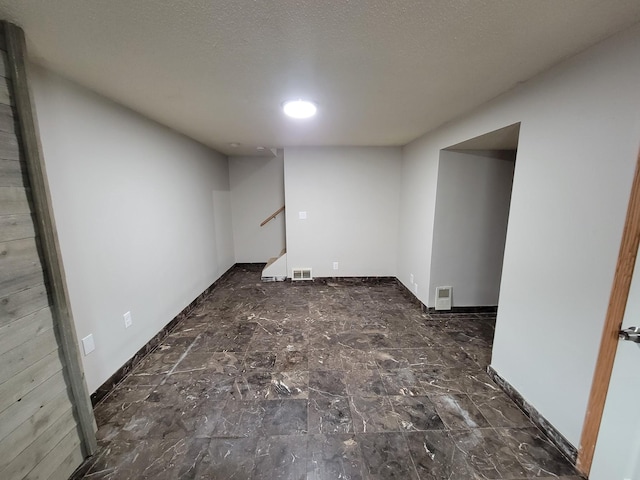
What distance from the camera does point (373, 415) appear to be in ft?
5.29

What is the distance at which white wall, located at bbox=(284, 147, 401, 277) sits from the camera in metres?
3.87

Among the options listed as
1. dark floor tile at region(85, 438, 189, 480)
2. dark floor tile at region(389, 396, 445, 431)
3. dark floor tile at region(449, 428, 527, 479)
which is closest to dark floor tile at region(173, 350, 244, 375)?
dark floor tile at region(85, 438, 189, 480)

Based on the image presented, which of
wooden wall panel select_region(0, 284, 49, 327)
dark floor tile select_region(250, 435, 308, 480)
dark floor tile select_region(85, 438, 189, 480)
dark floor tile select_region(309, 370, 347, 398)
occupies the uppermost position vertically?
wooden wall panel select_region(0, 284, 49, 327)

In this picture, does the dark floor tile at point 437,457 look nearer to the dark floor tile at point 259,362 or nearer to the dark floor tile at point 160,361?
the dark floor tile at point 259,362

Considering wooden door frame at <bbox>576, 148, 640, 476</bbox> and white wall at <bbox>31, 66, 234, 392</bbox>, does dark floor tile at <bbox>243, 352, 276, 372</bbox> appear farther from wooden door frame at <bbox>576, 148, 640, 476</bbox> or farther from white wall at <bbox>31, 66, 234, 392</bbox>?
wooden door frame at <bbox>576, 148, 640, 476</bbox>

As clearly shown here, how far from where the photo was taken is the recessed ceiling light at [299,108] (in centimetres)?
194

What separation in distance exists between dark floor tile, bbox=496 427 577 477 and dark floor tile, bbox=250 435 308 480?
46.3 inches

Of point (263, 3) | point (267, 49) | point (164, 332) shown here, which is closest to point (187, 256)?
point (164, 332)

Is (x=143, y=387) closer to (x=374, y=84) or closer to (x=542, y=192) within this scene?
(x=374, y=84)

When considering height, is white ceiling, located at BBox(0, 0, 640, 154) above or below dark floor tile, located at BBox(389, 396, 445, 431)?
above

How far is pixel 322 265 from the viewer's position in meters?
4.19

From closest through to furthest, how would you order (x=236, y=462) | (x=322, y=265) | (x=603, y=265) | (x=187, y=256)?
(x=603, y=265)
(x=236, y=462)
(x=187, y=256)
(x=322, y=265)

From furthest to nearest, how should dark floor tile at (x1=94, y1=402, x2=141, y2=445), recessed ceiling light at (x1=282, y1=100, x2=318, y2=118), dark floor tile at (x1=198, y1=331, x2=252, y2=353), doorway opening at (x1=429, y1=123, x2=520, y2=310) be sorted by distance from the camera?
doorway opening at (x1=429, y1=123, x2=520, y2=310) → dark floor tile at (x1=198, y1=331, x2=252, y2=353) → recessed ceiling light at (x1=282, y1=100, x2=318, y2=118) → dark floor tile at (x1=94, y1=402, x2=141, y2=445)

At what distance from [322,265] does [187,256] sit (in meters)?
2.05
